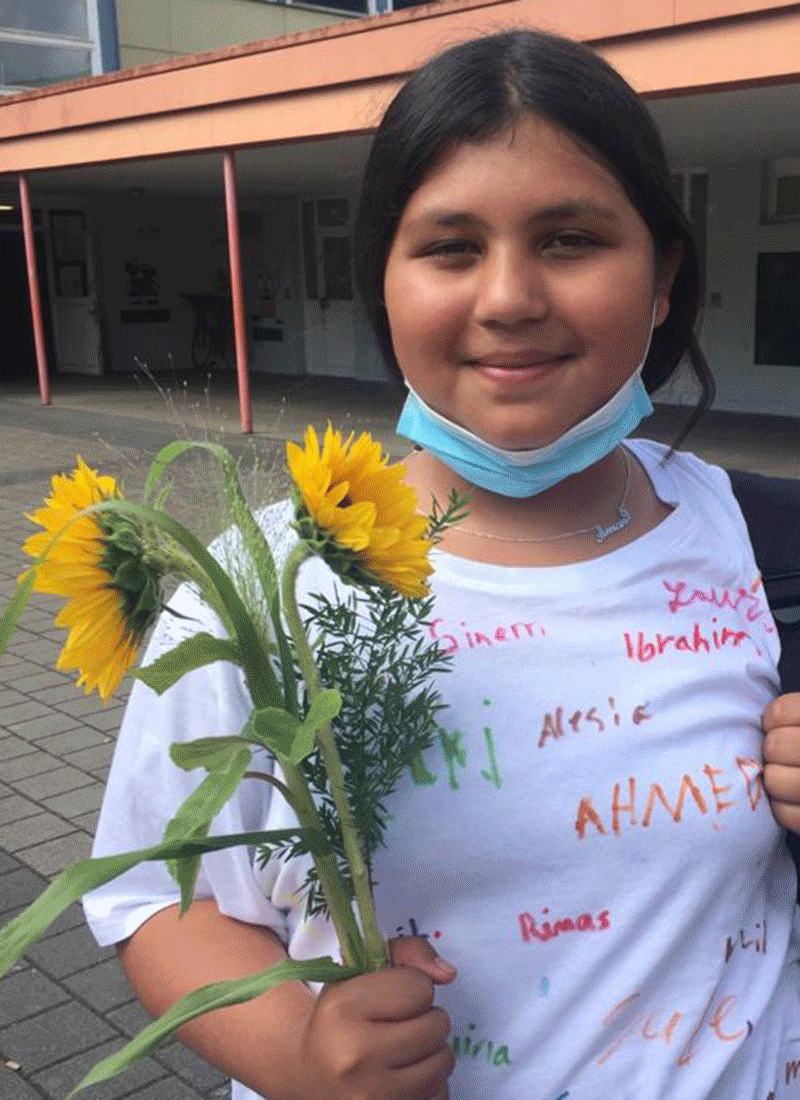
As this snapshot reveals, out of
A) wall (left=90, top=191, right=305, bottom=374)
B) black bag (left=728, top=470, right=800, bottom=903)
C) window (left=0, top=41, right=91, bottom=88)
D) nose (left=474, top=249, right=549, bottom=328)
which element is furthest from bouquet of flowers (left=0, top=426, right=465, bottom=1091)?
wall (left=90, top=191, right=305, bottom=374)

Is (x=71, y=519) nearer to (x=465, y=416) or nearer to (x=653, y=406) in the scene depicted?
(x=465, y=416)

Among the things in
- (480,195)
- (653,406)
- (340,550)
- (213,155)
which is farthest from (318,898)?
(213,155)

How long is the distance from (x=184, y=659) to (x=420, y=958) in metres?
→ 0.37

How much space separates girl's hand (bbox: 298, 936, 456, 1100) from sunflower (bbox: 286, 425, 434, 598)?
319 mm

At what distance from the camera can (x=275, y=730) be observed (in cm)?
80

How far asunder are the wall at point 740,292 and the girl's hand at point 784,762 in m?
12.0

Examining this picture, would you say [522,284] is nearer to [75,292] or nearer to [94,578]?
[94,578]

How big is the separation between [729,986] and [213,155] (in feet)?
39.5

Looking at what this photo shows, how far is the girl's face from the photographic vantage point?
1107 mm

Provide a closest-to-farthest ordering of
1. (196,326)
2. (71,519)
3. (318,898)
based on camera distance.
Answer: (71,519)
(318,898)
(196,326)

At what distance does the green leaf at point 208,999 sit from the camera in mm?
806

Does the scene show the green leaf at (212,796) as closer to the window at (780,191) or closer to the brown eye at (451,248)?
the brown eye at (451,248)

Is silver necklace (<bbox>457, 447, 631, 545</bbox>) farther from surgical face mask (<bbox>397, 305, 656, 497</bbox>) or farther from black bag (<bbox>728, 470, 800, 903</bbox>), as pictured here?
black bag (<bbox>728, 470, 800, 903</bbox>)

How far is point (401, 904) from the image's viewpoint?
1.10 metres
